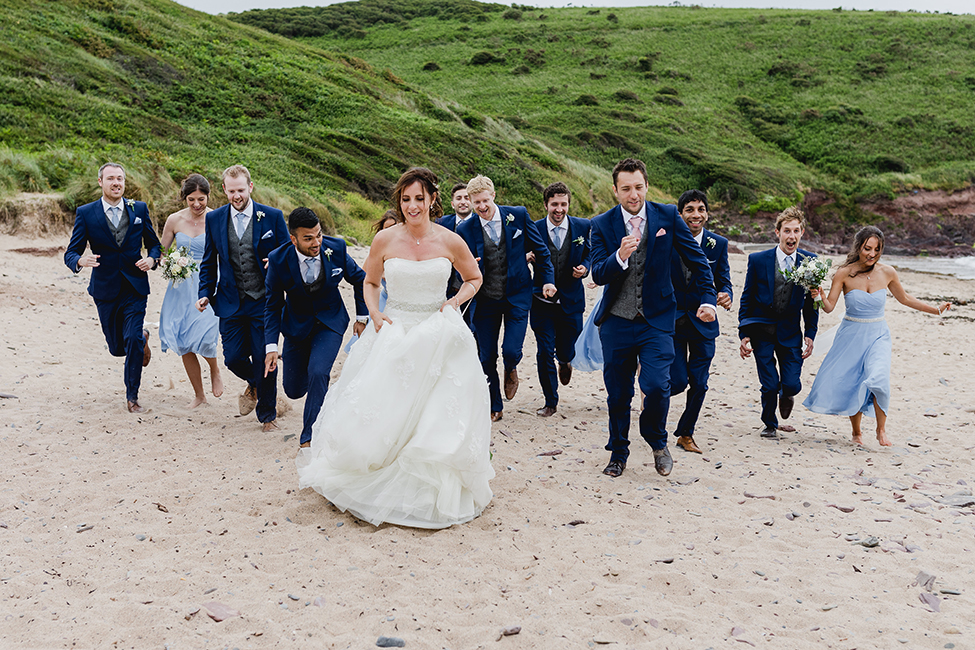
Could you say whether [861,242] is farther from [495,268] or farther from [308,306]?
[308,306]

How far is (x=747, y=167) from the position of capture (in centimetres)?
4494

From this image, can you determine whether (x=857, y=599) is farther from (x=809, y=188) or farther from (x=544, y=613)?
(x=809, y=188)

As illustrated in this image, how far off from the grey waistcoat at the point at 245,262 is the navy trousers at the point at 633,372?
3.34m

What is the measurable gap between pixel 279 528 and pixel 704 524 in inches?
113

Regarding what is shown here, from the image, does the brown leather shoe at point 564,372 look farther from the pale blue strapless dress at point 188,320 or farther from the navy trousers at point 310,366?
the pale blue strapless dress at point 188,320

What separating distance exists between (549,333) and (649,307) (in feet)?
8.93

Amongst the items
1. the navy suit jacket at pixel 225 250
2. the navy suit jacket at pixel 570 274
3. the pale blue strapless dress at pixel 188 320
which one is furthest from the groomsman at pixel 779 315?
the pale blue strapless dress at pixel 188 320

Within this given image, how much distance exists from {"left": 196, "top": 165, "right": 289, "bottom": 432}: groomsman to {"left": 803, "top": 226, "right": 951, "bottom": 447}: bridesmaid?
17.6ft

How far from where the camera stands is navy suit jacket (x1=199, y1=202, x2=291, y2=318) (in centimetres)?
706

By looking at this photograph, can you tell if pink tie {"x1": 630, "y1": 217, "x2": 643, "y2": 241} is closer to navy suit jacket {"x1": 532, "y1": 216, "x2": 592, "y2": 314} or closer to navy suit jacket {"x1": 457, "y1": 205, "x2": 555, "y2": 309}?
navy suit jacket {"x1": 457, "y1": 205, "x2": 555, "y2": 309}

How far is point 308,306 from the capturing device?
6.40m

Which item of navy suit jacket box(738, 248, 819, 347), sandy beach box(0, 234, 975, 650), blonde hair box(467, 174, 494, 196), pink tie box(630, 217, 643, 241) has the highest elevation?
blonde hair box(467, 174, 494, 196)

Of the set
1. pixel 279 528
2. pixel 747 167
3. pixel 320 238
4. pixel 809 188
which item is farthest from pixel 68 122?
pixel 809 188

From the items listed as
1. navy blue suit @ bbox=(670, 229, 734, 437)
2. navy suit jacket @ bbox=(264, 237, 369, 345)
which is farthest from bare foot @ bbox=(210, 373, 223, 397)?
navy blue suit @ bbox=(670, 229, 734, 437)
